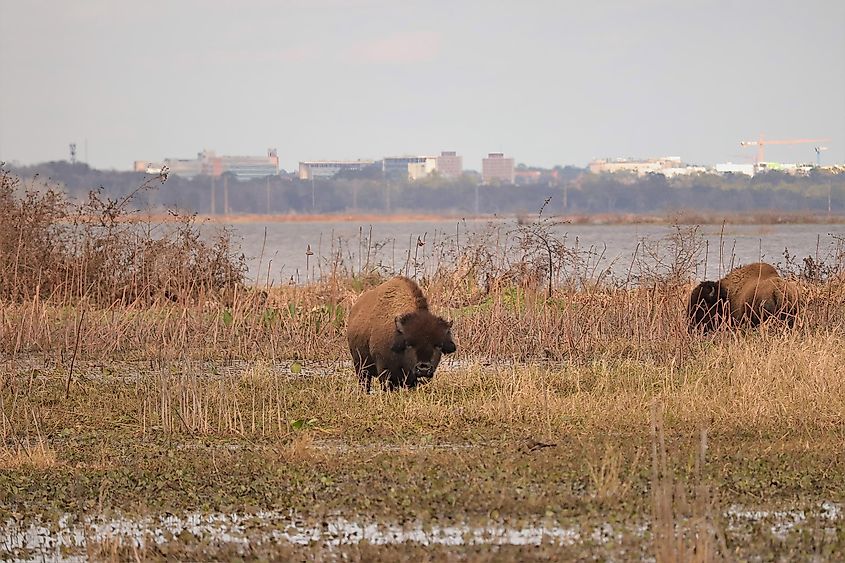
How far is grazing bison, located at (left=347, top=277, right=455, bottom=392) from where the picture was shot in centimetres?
1532

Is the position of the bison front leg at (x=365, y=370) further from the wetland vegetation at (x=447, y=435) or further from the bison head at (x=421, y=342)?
the bison head at (x=421, y=342)

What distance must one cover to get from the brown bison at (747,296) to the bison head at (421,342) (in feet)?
22.7

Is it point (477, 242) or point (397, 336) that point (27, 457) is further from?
point (477, 242)

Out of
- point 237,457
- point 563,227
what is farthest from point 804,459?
point 563,227

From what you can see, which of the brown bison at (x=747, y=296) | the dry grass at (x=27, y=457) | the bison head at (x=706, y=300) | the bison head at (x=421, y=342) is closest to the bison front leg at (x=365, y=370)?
the bison head at (x=421, y=342)

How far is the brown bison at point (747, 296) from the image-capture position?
21.4 m

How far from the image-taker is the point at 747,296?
21.8 m

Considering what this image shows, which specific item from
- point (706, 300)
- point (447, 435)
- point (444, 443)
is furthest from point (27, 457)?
point (706, 300)

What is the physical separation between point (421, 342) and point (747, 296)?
27.9 ft

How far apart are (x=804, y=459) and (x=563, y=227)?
11425 centimetres

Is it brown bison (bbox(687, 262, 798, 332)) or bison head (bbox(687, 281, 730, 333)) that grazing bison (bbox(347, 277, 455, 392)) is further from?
bison head (bbox(687, 281, 730, 333))

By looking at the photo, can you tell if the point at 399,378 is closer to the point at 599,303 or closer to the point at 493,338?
the point at 493,338

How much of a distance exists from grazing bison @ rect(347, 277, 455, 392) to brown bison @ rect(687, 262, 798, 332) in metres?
6.57

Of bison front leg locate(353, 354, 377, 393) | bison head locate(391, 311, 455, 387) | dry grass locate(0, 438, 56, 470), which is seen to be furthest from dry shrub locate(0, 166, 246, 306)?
dry grass locate(0, 438, 56, 470)
